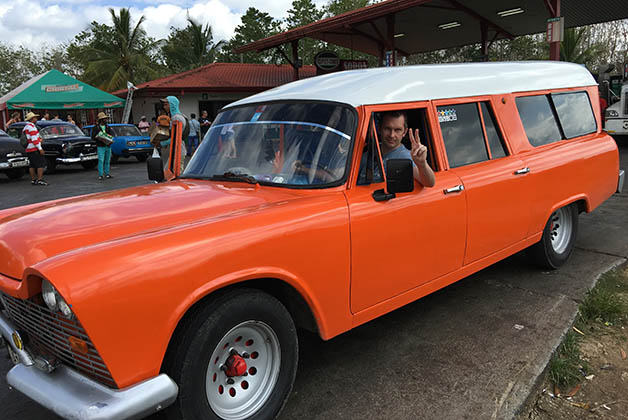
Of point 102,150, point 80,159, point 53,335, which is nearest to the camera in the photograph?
point 53,335

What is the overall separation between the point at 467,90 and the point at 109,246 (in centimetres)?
298

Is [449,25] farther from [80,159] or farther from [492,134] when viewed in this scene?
[492,134]

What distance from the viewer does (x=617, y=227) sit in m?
6.37

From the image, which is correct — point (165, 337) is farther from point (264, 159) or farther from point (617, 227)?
point (617, 227)

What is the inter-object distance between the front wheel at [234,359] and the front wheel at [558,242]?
3.08 meters

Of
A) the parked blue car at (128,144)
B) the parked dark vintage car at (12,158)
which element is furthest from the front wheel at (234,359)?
the parked blue car at (128,144)

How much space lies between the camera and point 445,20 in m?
15.6

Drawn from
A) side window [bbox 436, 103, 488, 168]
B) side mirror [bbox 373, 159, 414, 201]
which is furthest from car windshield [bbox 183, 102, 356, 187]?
side window [bbox 436, 103, 488, 168]

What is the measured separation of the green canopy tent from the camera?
77.3ft

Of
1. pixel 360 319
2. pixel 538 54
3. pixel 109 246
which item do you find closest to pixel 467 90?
pixel 360 319

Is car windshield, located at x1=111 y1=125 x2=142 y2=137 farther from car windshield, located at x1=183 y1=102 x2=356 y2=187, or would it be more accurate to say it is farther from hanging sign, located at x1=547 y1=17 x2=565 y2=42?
car windshield, located at x1=183 y1=102 x2=356 y2=187

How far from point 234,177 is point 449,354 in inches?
74.9

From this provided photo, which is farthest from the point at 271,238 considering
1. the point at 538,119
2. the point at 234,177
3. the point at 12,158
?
the point at 12,158

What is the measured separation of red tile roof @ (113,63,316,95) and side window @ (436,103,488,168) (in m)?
24.3
